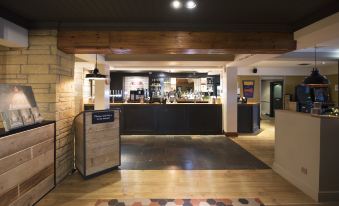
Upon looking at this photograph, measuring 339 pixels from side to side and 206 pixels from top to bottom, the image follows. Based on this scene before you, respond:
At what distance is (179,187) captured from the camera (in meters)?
3.79

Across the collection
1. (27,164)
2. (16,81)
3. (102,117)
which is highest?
(16,81)

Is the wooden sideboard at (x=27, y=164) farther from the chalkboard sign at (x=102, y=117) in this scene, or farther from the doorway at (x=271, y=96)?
the doorway at (x=271, y=96)

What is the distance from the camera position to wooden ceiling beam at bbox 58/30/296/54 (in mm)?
3939

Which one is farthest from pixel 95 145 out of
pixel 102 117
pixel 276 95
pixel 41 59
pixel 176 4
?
pixel 276 95

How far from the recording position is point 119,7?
321 centimetres

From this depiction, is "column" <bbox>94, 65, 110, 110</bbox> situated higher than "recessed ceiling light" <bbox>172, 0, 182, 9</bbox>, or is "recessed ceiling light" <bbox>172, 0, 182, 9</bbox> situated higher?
"recessed ceiling light" <bbox>172, 0, 182, 9</bbox>

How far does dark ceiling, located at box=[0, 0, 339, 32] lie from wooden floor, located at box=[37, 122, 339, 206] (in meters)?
2.69

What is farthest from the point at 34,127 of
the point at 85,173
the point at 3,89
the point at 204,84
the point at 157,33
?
the point at 204,84

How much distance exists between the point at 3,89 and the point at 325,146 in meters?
4.48

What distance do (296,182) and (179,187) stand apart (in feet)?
6.47

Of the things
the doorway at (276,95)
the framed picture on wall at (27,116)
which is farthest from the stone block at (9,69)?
the doorway at (276,95)

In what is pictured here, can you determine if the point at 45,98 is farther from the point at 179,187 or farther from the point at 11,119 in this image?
the point at 179,187

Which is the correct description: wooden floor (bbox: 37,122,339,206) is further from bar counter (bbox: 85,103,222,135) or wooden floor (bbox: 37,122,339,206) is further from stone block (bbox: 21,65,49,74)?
bar counter (bbox: 85,103,222,135)

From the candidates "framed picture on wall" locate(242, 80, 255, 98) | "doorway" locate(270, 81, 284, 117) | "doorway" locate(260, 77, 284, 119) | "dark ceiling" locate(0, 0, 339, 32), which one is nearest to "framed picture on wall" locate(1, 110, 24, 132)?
"dark ceiling" locate(0, 0, 339, 32)
